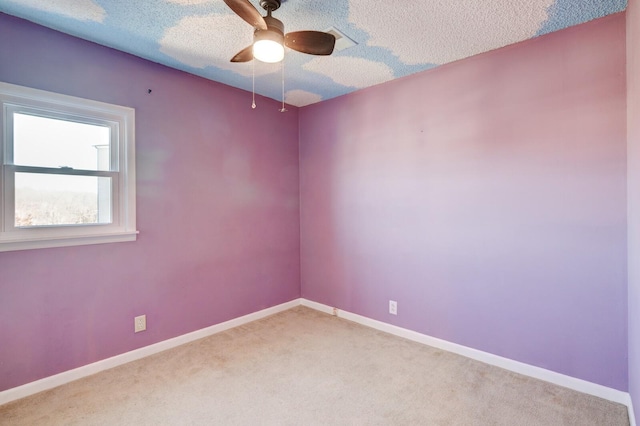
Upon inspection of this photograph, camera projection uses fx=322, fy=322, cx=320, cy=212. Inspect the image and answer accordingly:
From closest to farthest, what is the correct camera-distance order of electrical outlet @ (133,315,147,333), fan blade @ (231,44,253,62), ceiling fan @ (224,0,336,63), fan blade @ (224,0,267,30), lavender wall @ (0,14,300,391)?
fan blade @ (224,0,267,30), ceiling fan @ (224,0,336,63), fan blade @ (231,44,253,62), lavender wall @ (0,14,300,391), electrical outlet @ (133,315,147,333)

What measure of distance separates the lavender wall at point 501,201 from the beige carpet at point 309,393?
1.10 ft

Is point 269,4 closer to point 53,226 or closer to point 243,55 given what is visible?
point 243,55

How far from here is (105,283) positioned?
2.47 m

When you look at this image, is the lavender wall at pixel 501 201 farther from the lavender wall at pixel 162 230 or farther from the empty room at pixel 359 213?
the lavender wall at pixel 162 230

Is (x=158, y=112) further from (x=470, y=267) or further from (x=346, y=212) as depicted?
(x=470, y=267)

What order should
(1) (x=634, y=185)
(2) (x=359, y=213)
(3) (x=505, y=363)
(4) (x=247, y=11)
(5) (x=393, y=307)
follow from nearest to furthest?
(4) (x=247, y=11) < (1) (x=634, y=185) < (3) (x=505, y=363) < (5) (x=393, y=307) < (2) (x=359, y=213)

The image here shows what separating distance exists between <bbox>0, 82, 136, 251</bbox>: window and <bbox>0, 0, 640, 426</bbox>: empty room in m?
0.01

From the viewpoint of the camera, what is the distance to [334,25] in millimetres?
2146

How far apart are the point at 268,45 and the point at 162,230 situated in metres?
1.84

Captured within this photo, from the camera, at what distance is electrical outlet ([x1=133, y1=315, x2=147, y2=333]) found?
263 cm

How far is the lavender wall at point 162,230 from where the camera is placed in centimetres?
215

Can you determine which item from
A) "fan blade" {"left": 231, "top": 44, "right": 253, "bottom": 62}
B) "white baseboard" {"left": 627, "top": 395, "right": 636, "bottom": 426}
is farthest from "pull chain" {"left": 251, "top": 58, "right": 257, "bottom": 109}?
"white baseboard" {"left": 627, "top": 395, "right": 636, "bottom": 426}

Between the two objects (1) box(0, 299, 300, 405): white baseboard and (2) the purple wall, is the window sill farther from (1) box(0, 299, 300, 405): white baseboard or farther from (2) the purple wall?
(2) the purple wall

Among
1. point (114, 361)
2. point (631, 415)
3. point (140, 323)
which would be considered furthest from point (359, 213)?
point (114, 361)
